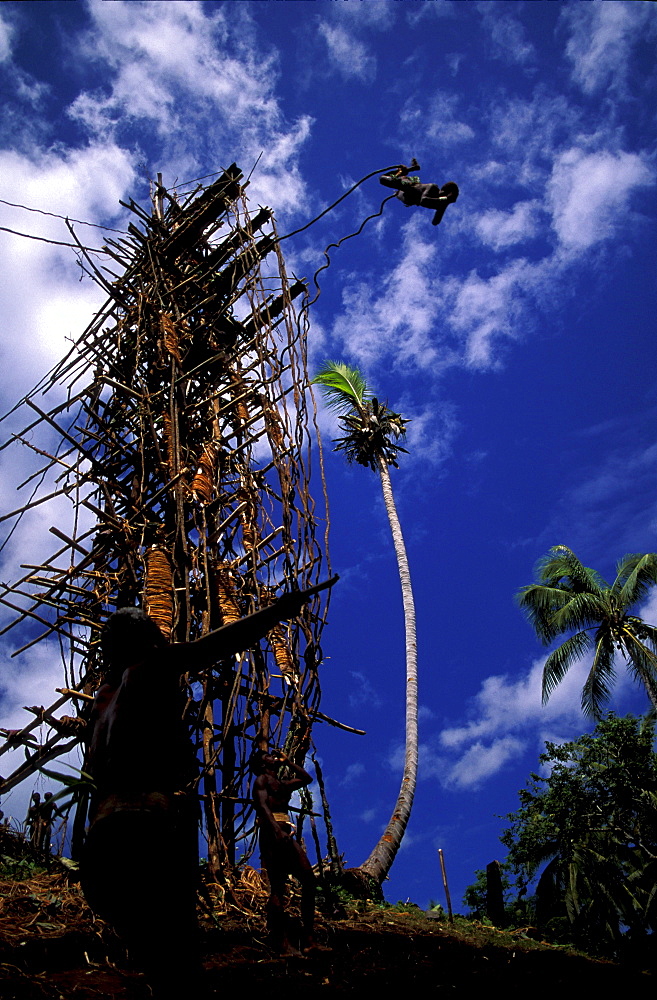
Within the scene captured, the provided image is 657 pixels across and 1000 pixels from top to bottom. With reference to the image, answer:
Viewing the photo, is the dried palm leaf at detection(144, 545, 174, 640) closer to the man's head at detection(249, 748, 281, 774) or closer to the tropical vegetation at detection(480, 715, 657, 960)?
the man's head at detection(249, 748, 281, 774)

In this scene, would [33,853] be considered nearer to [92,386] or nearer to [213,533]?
[213,533]

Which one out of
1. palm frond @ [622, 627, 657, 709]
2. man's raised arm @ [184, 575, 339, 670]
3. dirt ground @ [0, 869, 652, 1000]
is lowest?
dirt ground @ [0, 869, 652, 1000]

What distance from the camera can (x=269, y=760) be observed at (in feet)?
16.6

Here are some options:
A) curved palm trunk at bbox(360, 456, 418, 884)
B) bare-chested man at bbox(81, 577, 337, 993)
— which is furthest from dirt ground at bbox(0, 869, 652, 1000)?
curved palm trunk at bbox(360, 456, 418, 884)

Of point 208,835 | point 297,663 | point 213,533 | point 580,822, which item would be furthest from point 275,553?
point 580,822

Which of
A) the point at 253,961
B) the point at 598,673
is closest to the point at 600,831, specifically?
the point at 598,673

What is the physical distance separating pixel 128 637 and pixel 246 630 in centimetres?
53

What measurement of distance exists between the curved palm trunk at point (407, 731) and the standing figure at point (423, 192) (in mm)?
7790

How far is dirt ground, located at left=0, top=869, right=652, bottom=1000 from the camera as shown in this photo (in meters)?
3.38

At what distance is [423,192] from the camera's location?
438 centimetres

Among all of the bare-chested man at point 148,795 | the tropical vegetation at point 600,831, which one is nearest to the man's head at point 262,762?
the bare-chested man at point 148,795

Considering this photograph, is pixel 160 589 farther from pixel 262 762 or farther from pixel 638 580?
pixel 638 580

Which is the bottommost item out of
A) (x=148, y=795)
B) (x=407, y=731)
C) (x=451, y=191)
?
(x=148, y=795)

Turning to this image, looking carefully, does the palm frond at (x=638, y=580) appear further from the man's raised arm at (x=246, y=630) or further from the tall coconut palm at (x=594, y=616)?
the man's raised arm at (x=246, y=630)
